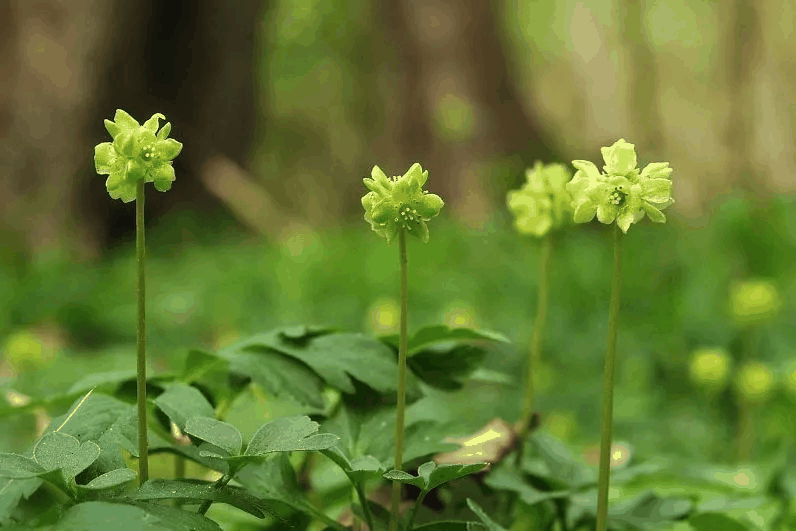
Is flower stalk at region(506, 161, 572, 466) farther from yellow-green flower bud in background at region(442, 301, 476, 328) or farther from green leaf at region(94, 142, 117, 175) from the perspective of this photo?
yellow-green flower bud in background at region(442, 301, 476, 328)

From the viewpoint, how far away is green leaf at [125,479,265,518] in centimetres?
66

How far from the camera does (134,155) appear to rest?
0.71 metres

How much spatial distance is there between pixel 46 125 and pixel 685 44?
355cm

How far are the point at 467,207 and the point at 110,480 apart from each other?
16.7 ft

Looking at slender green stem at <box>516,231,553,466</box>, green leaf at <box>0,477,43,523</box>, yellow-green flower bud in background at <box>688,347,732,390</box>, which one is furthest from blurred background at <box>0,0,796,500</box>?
green leaf at <box>0,477,43,523</box>

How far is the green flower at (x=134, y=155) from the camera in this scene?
711 millimetres

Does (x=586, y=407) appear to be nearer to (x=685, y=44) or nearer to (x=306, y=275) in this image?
(x=306, y=275)

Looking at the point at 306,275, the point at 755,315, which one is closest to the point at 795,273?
the point at 755,315

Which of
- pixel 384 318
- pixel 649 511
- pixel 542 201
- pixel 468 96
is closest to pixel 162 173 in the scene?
pixel 542 201

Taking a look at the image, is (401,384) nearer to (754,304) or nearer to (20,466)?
(20,466)

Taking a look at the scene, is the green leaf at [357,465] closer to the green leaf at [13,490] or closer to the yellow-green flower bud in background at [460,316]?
the green leaf at [13,490]

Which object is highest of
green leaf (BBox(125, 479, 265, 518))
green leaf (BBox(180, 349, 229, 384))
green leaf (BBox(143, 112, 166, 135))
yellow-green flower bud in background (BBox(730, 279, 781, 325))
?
yellow-green flower bud in background (BBox(730, 279, 781, 325))

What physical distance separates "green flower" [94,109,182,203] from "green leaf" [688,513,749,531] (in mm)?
647

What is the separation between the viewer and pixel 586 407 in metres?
2.29
